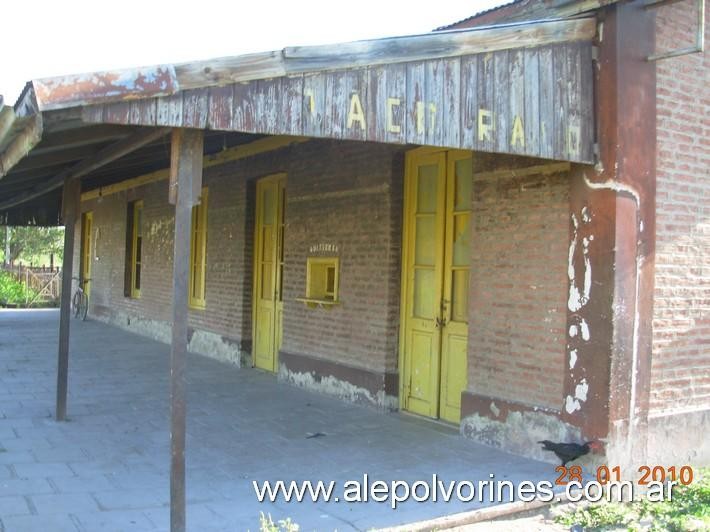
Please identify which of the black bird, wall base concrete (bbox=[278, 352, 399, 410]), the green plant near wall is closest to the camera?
the black bird

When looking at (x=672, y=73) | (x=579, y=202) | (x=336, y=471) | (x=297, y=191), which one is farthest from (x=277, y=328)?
(x=672, y=73)

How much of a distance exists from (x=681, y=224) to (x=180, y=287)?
13.8 feet

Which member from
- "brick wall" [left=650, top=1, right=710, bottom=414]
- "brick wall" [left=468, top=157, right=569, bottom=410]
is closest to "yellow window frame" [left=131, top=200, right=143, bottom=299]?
"brick wall" [left=468, top=157, right=569, bottom=410]

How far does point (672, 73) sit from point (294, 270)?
203 inches

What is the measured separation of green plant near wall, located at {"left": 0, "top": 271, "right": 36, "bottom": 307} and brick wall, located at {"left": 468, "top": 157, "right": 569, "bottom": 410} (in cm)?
2067

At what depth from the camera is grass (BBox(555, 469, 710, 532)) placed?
15.4 ft

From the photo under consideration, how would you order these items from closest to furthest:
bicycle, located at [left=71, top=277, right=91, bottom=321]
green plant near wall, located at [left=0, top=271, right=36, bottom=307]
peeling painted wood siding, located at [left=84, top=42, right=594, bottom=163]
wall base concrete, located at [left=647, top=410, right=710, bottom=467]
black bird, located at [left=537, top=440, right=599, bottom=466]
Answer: peeling painted wood siding, located at [left=84, top=42, right=594, bottom=163]
black bird, located at [left=537, top=440, right=599, bottom=466]
wall base concrete, located at [left=647, top=410, right=710, bottom=467]
bicycle, located at [left=71, top=277, right=91, bottom=321]
green plant near wall, located at [left=0, top=271, right=36, bottom=307]

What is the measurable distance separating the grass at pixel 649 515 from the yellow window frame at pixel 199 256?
8.25 meters

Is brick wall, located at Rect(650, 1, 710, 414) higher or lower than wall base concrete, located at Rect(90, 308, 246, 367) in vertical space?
higher

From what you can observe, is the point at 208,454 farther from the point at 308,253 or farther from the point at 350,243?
the point at 308,253

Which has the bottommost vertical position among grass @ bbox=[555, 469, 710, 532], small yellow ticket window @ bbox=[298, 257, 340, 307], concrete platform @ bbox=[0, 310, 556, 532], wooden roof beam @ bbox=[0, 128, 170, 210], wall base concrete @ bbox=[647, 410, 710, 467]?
grass @ bbox=[555, 469, 710, 532]

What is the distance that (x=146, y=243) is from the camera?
47.4 ft

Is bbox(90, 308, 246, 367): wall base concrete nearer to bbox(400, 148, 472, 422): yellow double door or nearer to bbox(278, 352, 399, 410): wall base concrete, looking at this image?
bbox(278, 352, 399, 410): wall base concrete

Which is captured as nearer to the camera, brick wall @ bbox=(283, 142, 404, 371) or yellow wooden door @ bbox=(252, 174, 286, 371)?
brick wall @ bbox=(283, 142, 404, 371)
